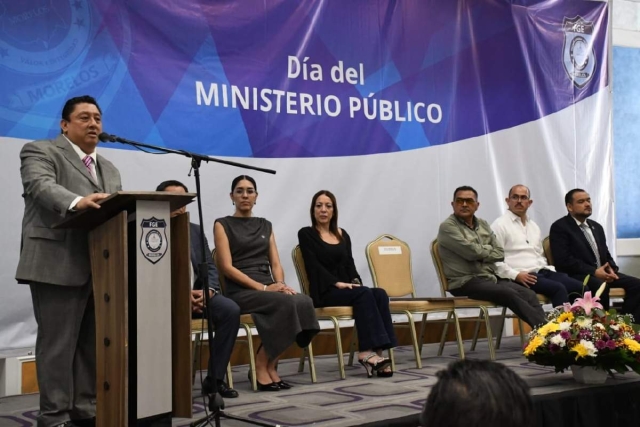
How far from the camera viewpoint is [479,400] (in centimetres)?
106

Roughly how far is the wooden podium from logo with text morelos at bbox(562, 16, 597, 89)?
5.17 meters

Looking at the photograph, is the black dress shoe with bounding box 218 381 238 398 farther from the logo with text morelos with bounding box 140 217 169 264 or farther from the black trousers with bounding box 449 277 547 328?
the black trousers with bounding box 449 277 547 328

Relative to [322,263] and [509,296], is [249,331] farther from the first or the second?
[509,296]

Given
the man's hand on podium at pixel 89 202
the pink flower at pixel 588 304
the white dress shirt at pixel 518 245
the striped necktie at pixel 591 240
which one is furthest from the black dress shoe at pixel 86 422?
the striped necktie at pixel 591 240

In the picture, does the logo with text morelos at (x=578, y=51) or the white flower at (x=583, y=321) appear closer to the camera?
the white flower at (x=583, y=321)

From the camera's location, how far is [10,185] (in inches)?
175

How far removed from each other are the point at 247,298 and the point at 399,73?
258 centimetres

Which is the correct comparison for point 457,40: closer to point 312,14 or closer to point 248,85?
point 312,14

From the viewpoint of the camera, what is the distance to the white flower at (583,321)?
4086 millimetres

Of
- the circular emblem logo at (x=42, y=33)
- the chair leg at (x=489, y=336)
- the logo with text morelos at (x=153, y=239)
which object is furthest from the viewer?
the chair leg at (x=489, y=336)

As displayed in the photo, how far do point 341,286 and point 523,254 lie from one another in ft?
5.75

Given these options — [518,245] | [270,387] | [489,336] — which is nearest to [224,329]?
[270,387]

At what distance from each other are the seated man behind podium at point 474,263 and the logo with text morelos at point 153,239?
2.95 m

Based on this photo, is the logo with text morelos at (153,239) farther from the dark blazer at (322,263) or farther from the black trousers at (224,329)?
the dark blazer at (322,263)
